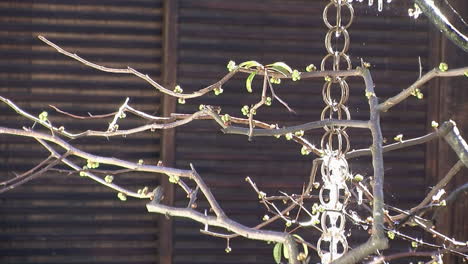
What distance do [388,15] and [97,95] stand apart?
5.93ft

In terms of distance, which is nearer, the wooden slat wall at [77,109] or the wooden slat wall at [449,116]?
the wooden slat wall at [77,109]

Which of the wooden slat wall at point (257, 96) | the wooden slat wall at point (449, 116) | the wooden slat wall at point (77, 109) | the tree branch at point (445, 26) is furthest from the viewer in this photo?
the wooden slat wall at point (449, 116)

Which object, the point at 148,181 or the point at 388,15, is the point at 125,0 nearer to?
the point at 148,181

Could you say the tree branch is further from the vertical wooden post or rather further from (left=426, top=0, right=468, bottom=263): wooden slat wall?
(left=426, top=0, right=468, bottom=263): wooden slat wall

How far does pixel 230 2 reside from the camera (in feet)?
17.7

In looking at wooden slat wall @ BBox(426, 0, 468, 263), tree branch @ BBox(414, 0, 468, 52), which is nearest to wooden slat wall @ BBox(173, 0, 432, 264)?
wooden slat wall @ BBox(426, 0, 468, 263)

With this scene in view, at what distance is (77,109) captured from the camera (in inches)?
207

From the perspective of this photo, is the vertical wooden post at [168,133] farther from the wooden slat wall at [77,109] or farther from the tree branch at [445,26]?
the tree branch at [445,26]

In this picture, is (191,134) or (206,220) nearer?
(206,220)

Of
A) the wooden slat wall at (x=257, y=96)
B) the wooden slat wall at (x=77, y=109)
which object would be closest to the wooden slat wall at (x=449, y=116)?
the wooden slat wall at (x=257, y=96)

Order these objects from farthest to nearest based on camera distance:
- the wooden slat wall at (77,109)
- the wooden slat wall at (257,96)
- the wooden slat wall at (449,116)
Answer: the wooden slat wall at (449,116) < the wooden slat wall at (257,96) < the wooden slat wall at (77,109)

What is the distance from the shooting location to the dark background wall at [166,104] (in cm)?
521

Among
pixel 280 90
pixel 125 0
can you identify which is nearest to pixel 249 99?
pixel 280 90

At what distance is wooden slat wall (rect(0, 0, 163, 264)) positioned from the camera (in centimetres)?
519
